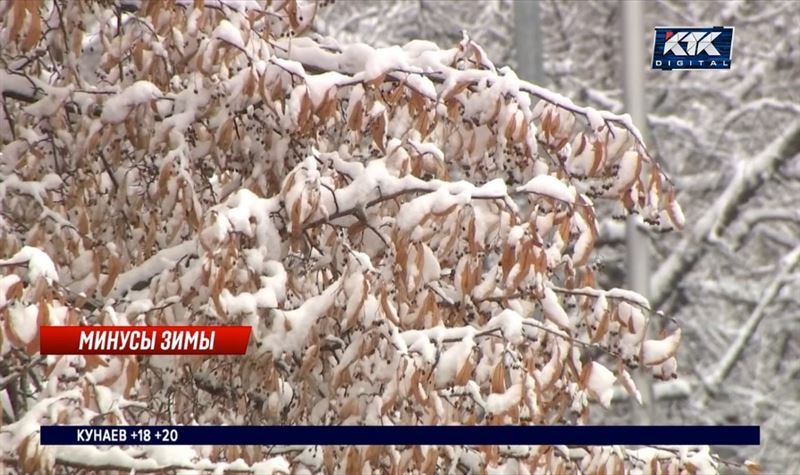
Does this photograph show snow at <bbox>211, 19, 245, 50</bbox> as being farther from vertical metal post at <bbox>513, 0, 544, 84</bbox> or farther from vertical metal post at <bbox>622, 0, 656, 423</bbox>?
vertical metal post at <bbox>622, 0, 656, 423</bbox>

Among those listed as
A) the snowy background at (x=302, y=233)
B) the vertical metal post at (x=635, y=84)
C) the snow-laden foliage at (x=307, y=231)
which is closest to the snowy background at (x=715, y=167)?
the vertical metal post at (x=635, y=84)

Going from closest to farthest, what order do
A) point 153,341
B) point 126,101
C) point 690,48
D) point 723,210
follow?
point 153,341, point 126,101, point 690,48, point 723,210

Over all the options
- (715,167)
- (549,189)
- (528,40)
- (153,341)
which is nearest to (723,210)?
(715,167)

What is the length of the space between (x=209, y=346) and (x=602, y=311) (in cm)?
111

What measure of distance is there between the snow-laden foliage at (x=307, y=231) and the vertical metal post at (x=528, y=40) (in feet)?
9.61

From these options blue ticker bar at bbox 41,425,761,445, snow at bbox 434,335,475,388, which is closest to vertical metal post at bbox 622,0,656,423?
blue ticker bar at bbox 41,425,761,445

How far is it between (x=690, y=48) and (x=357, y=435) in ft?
8.78

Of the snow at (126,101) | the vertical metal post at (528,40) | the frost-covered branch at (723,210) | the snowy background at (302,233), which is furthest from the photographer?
the frost-covered branch at (723,210)

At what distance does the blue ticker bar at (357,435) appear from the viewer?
336cm

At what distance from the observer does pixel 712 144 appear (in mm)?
10305

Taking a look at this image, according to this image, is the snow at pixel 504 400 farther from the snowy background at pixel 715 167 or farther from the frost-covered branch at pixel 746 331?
the frost-covered branch at pixel 746 331

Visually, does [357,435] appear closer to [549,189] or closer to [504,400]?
[504,400]

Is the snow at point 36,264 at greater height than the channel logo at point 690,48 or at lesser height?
lesser

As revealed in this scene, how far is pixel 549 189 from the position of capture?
12.0ft
